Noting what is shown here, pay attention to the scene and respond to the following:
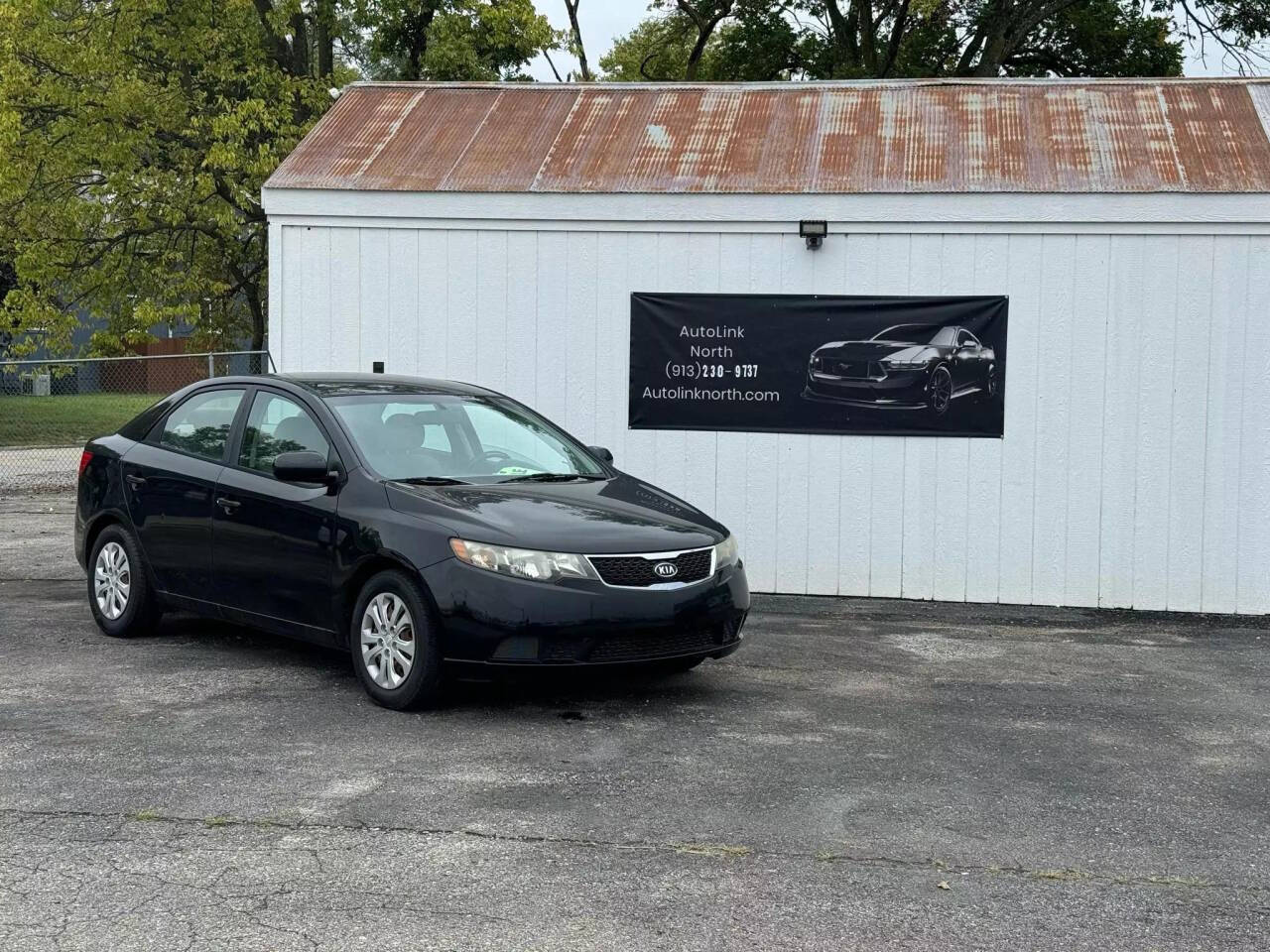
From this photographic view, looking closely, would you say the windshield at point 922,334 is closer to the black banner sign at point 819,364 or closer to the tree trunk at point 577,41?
the black banner sign at point 819,364

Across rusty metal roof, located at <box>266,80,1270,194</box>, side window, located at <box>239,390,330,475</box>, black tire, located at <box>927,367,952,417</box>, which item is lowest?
side window, located at <box>239,390,330,475</box>

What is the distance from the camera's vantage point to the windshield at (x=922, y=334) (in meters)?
11.1

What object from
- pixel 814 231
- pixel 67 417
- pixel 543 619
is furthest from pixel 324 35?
pixel 543 619

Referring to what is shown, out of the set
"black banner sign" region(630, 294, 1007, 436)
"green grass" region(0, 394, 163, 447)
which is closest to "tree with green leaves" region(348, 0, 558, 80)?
"green grass" region(0, 394, 163, 447)

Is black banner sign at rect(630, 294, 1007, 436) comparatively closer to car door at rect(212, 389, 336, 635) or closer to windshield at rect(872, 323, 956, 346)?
windshield at rect(872, 323, 956, 346)

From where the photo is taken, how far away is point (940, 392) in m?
11.1

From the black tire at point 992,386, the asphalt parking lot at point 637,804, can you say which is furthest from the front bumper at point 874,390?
the asphalt parking lot at point 637,804

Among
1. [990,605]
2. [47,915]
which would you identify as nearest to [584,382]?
[990,605]

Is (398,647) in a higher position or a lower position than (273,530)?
lower

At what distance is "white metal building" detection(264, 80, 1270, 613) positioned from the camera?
10.8 meters

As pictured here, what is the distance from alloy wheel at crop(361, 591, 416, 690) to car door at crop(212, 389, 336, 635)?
31 centimetres

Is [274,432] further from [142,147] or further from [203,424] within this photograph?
[142,147]

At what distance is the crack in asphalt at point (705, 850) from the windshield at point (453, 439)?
2.49 m

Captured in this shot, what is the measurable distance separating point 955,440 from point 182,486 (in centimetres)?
552
